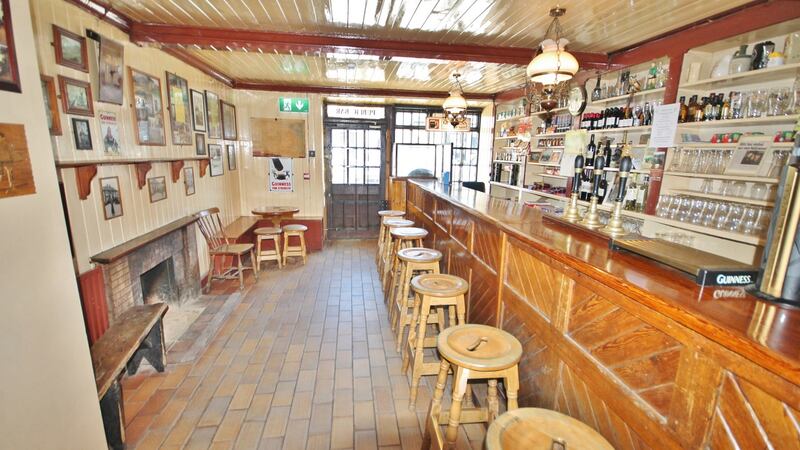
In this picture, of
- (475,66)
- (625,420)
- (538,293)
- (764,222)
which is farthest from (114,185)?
(764,222)

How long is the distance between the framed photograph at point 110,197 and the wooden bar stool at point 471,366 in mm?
2617

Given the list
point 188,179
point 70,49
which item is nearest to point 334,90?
point 188,179

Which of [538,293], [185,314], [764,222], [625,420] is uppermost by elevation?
[764,222]

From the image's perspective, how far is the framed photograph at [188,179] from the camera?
3848mm

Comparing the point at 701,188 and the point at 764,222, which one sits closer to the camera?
the point at 764,222

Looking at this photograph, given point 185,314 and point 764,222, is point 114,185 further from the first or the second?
point 764,222

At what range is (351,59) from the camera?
407 cm

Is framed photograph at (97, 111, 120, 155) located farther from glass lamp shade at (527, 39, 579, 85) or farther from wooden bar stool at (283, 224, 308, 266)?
glass lamp shade at (527, 39, 579, 85)

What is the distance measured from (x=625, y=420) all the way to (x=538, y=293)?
2.09 feet

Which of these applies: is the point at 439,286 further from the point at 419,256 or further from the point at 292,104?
the point at 292,104

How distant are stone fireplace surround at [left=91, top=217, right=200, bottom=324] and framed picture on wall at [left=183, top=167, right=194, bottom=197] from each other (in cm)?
35

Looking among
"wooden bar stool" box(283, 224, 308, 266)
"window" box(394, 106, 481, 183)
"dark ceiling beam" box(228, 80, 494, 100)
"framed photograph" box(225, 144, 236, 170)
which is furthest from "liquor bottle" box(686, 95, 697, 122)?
"framed photograph" box(225, 144, 236, 170)

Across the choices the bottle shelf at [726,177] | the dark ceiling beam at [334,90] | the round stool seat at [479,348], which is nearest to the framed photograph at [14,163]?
the round stool seat at [479,348]

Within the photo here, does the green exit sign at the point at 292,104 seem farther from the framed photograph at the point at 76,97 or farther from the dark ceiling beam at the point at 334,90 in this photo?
the framed photograph at the point at 76,97
